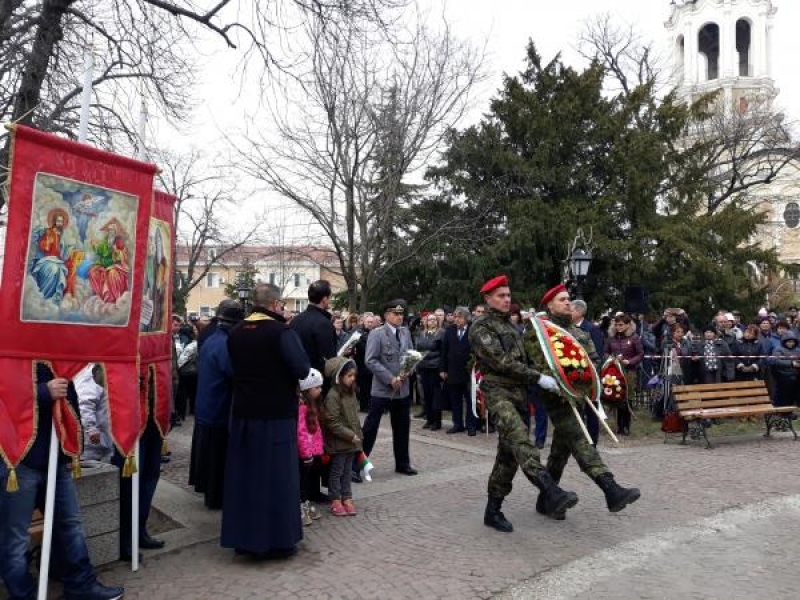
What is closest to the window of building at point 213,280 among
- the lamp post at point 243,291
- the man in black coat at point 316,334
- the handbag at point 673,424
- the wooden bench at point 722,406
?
the lamp post at point 243,291

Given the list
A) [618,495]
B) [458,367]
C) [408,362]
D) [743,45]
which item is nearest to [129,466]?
[618,495]

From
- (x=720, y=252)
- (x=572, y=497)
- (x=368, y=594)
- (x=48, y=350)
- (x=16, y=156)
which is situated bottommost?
(x=368, y=594)

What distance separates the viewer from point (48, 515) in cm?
394

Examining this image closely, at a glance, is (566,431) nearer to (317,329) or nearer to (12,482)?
(317,329)

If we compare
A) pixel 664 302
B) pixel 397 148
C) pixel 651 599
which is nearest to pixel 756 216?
pixel 664 302

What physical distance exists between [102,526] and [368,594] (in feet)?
6.50

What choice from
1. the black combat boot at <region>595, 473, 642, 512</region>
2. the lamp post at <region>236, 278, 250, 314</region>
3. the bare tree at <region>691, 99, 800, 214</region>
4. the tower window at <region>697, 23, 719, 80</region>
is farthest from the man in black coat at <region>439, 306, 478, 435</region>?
the tower window at <region>697, 23, 719, 80</region>

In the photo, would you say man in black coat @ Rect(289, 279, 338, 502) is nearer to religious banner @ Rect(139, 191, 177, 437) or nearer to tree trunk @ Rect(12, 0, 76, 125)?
religious banner @ Rect(139, 191, 177, 437)

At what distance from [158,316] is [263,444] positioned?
1.41 metres

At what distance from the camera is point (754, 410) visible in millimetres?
10320

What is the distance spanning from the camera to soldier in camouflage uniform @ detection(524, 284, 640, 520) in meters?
5.55

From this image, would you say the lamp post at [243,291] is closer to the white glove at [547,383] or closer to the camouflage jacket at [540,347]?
the camouflage jacket at [540,347]

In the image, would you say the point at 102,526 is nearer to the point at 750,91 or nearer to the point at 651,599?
the point at 651,599

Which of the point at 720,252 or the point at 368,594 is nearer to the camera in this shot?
the point at 368,594
